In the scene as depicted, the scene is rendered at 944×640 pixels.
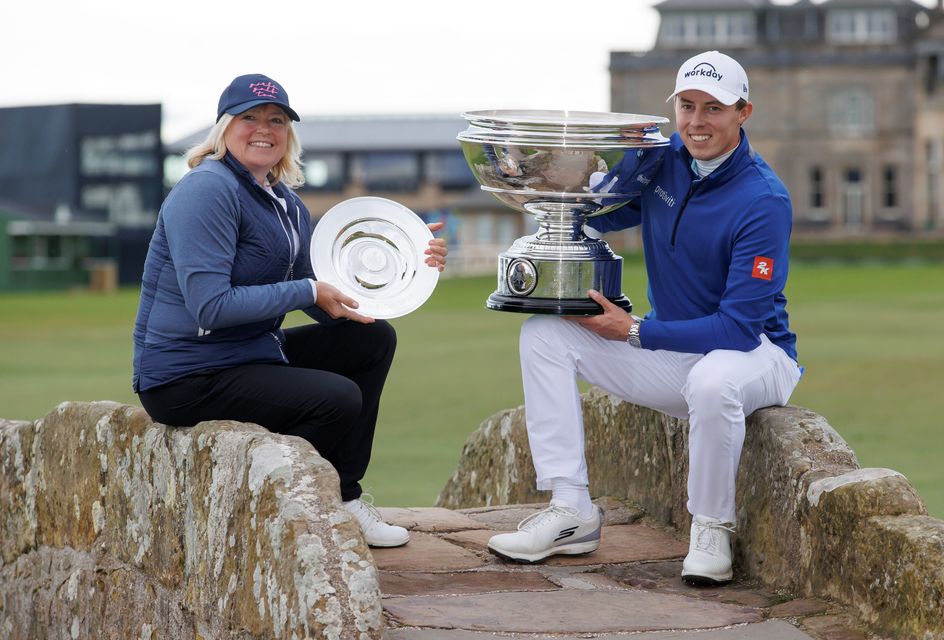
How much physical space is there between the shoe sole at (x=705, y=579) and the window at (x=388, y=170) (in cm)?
5684

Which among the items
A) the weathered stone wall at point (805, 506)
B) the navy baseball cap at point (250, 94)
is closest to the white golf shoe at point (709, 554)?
the weathered stone wall at point (805, 506)

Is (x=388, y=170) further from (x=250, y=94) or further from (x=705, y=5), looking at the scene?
(x=250, y=94)

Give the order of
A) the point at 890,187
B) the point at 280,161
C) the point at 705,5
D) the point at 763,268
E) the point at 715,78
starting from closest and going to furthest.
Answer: the point at 763,268, the point at 715,78, the point at 280,161, the point at 890,187, the point at 705,5

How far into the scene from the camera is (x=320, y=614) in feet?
11.8

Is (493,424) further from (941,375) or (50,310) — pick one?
(50,310)

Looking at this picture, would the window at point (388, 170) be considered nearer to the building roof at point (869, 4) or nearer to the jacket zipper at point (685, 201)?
the building roof at point (869, 4)

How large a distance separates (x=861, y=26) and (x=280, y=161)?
5889cm

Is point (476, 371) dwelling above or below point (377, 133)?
below

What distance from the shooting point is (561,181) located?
197 inches

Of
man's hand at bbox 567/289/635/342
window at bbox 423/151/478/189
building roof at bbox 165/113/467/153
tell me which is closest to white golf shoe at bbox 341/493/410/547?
man's hand at bbox 567/289/635/342

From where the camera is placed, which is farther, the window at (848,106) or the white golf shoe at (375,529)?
the window at (848,106)

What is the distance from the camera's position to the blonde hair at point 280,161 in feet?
15.8

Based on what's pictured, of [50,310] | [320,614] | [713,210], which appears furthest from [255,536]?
[50,310]

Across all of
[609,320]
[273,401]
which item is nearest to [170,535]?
[273,401]
